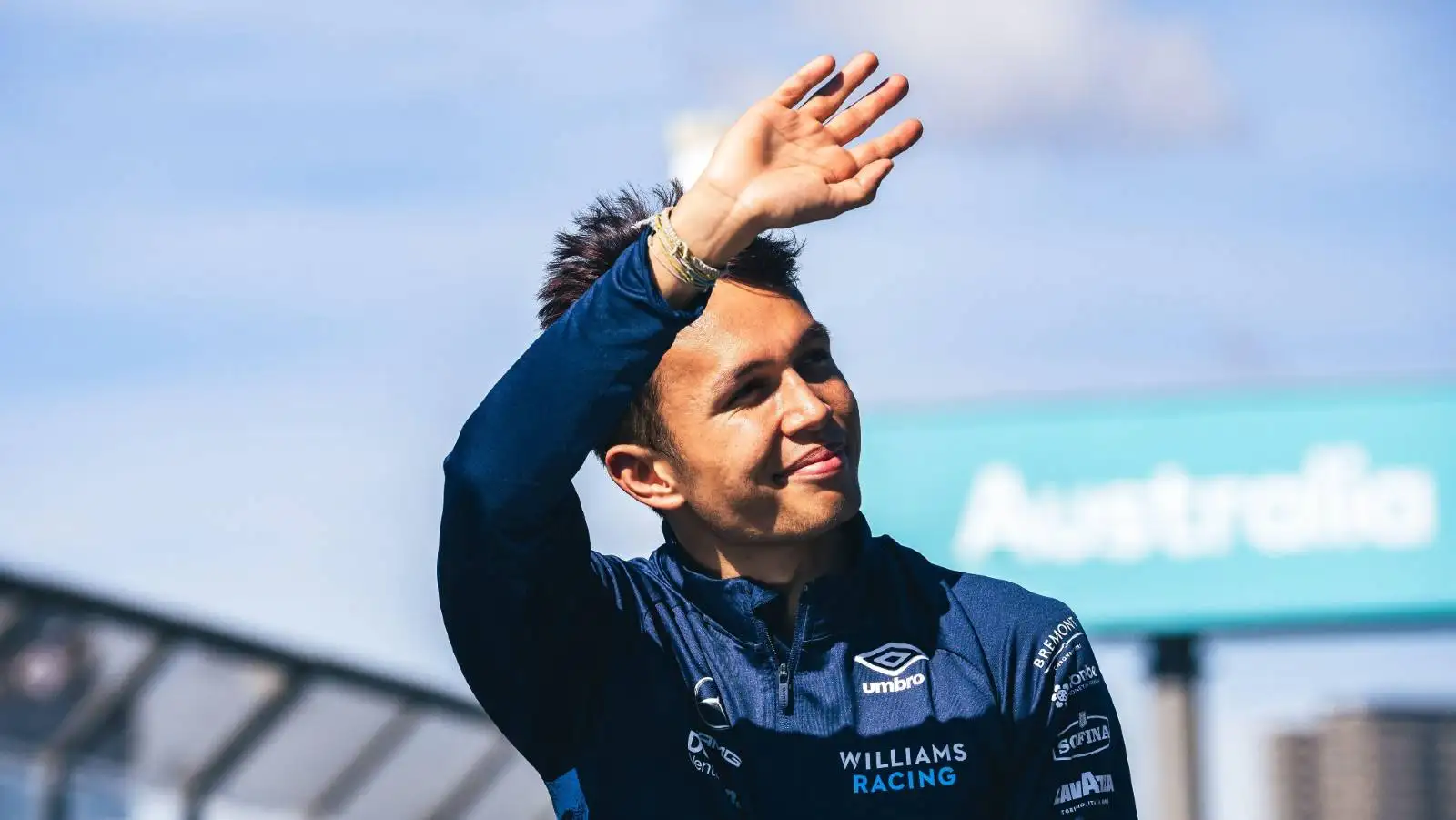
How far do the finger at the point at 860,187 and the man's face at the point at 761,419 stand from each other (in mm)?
401

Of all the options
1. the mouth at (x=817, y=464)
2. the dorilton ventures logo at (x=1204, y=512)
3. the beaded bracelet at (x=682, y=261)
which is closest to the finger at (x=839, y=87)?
the beaded bracelet at (x=682, y=261)

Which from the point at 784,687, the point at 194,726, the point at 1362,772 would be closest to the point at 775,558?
the point at 784,687

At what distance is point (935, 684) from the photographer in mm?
3359

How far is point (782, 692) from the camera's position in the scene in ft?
11.0

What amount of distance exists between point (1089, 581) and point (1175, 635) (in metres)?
0.66

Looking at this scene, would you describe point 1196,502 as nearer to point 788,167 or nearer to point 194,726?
point 194,726

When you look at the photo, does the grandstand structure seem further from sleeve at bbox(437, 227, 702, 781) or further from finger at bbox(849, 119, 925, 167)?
finger at bbox(849, 119, 925, 167)

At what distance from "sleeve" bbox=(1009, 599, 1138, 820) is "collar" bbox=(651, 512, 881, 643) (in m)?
0.27

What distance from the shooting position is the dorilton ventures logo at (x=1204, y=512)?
1356 centimetres

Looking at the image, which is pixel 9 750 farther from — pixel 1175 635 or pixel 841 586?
pixel 1175 635

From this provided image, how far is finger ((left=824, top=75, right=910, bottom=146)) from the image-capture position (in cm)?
309

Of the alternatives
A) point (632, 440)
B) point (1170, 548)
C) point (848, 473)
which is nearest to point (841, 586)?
point (848, 473)

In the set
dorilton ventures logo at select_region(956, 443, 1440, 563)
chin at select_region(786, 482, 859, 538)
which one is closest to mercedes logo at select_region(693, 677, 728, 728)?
chin at select_region(786, 482, 859, 538)

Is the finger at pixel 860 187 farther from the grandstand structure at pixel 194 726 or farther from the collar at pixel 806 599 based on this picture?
the grandstand structure at pixel 194 726
